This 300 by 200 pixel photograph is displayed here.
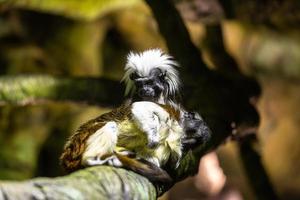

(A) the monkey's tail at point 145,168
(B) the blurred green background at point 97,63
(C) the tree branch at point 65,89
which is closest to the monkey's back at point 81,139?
(A) the monkey's tail at point 145,168

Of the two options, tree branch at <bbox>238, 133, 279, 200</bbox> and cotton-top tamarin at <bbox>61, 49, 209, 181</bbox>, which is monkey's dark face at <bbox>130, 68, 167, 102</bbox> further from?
tree branch at <bbox>238, 133, 279, 200</bbox>

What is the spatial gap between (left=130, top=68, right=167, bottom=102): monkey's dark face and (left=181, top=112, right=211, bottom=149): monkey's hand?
4.5 inches

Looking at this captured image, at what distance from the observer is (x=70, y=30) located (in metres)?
4.46

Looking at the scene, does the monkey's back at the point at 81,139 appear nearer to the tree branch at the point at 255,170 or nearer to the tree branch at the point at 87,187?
the tree branch at the point at 87,187

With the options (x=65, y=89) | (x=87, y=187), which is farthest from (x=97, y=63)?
(x=87, y=187)

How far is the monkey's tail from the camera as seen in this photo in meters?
1.63

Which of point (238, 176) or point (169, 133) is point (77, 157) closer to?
point (169, 133)

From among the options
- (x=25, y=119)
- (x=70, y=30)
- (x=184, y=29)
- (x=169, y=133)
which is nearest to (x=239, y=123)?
(x=184, y=29)

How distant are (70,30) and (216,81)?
72.8 inches

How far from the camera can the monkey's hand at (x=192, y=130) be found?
1813mm

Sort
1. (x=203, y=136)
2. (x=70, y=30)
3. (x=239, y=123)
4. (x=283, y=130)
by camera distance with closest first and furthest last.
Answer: (x=203, y=136), (x=239, y=123), (x=70, y=30), (x=283, y=130)

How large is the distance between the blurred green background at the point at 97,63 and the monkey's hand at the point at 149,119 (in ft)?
7.20

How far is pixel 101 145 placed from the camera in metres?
1.63

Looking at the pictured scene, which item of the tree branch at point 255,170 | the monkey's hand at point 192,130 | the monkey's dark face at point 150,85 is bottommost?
the tree branch at point 255,170
